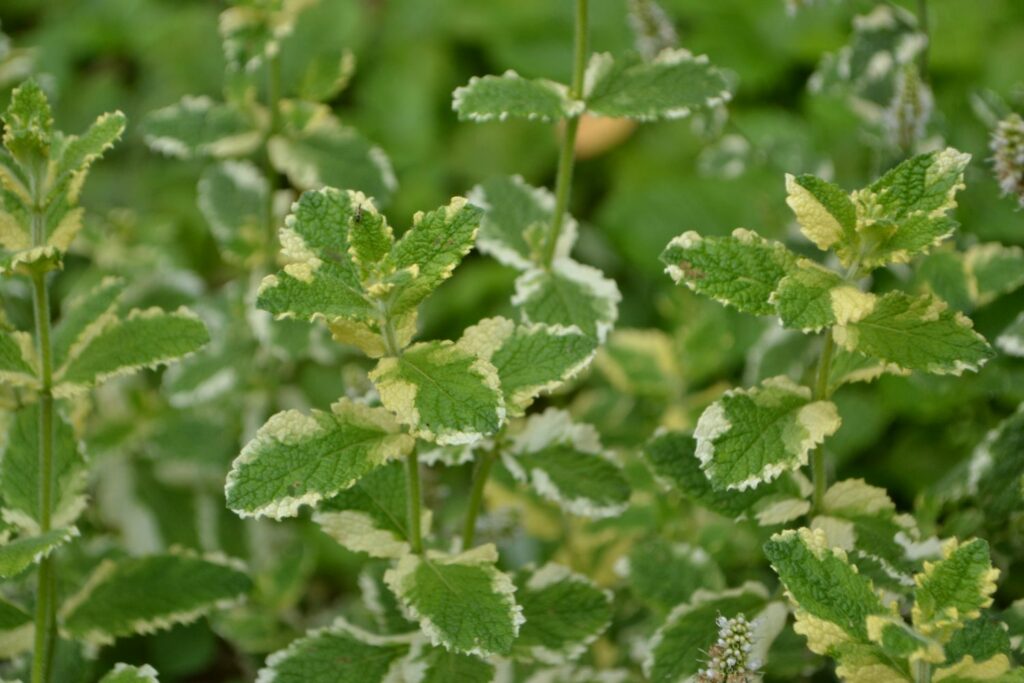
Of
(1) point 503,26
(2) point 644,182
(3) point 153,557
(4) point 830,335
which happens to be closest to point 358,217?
(4) point 830,335

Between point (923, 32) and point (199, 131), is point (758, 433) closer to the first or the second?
point (923, 32)

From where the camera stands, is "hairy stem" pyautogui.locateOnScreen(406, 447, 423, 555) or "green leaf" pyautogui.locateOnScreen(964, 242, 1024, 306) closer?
"hairy stem" pyautogui.locateOnScreen(406, 447, 423, 555)

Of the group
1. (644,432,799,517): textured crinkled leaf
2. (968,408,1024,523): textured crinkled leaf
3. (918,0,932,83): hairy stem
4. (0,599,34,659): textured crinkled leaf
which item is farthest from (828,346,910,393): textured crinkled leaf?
(0,599,34,659): textured crinkled leaf

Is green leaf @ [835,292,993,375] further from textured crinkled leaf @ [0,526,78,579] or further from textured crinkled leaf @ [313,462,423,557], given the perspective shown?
textured crinkled leaf @ [0,526,78,579]

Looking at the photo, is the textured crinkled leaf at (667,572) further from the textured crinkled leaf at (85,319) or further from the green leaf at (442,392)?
the textured crinkled leaf at (85,319)

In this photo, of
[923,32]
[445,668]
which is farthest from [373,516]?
[923,32]

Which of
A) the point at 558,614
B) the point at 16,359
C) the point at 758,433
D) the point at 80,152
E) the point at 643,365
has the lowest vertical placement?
the point at 643,365
